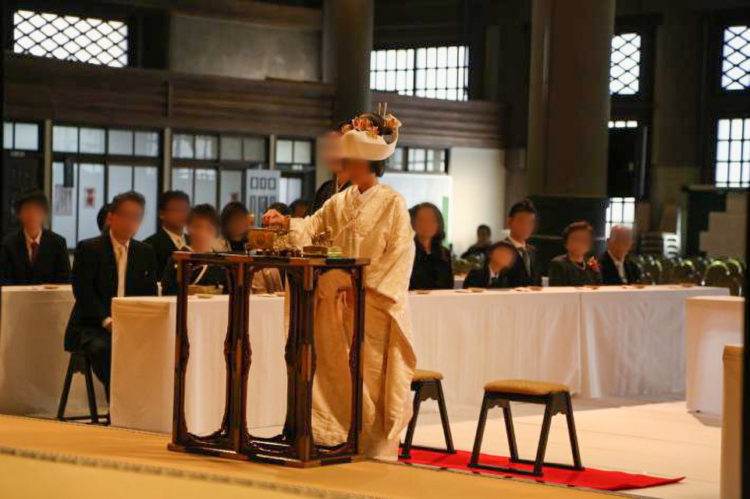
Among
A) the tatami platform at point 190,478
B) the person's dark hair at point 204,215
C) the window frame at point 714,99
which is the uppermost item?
the window frame at point 714,99

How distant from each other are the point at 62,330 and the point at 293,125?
13.2 metres

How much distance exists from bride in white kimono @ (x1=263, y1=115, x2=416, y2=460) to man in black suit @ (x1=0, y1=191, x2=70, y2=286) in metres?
3.46

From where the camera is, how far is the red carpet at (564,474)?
575cm

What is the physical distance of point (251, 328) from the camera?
23.1ft

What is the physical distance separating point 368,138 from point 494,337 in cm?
365

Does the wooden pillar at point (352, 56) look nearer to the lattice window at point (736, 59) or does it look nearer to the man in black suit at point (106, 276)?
the lattice window at point (736, 59)

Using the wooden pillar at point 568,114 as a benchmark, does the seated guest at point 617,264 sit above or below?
below

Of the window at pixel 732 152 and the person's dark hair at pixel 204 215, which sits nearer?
the person's dark hair at pixel 204 215

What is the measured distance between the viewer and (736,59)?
2277 centimetres

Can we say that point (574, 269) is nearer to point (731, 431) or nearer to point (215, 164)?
point (731, 431)

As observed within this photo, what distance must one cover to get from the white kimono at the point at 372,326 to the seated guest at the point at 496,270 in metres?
3.74

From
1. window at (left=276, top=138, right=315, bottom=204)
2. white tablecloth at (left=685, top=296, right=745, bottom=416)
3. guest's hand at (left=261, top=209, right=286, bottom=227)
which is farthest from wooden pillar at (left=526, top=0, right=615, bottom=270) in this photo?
window at (left=276, top=138, right=315, bottom=204)

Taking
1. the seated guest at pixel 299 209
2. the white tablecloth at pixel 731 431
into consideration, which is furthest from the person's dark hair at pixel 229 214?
the white tablecloth at pixel 731 431

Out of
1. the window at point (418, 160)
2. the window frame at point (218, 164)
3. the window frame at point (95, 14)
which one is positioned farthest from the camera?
the window at point (418, 160)
